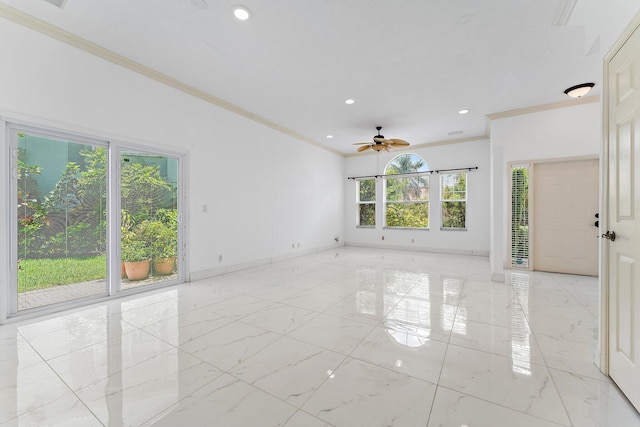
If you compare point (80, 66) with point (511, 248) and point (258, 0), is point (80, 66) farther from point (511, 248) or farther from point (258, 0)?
point (511, 248)

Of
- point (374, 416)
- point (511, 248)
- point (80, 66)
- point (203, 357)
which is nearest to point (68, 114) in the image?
point (80, 66)

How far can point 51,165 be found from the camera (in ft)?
9.94

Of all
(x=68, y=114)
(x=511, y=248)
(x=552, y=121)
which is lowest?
(x=511, y=248)

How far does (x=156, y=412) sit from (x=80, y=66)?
12.3ft

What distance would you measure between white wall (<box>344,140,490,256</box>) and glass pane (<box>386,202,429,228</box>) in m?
0.19

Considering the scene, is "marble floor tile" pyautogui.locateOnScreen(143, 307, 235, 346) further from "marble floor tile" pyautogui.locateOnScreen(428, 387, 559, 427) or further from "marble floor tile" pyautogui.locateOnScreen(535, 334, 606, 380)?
"marble floor tile" pyautogui.locateOnScreen(535, 334, 606, 380)

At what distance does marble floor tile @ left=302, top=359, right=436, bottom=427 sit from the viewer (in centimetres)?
143

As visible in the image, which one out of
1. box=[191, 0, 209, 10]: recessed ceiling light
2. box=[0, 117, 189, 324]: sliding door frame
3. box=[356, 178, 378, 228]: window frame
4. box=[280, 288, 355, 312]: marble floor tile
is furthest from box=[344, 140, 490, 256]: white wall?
box=[191, 0, 209, 10]: recessed ceiling light

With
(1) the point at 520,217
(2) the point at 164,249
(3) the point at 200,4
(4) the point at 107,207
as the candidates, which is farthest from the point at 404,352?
(1) the point at 520,217

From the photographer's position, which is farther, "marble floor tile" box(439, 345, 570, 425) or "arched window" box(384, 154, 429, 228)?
"arched window" box(384, 154, 429, 228)

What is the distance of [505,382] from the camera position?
1.74m

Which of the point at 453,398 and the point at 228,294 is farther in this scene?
the point at 228,294

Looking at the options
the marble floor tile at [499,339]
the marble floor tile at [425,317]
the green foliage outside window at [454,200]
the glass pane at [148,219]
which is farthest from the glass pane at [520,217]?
the glass pane at [148,219]

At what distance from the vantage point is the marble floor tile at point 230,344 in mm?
2029
